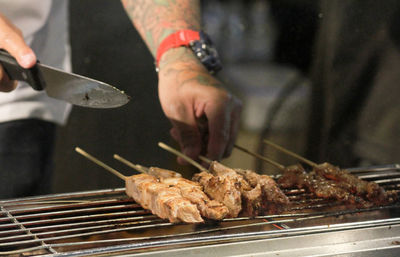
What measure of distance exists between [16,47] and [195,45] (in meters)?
1.35

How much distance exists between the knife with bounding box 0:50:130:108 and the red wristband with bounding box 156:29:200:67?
928 millimetres

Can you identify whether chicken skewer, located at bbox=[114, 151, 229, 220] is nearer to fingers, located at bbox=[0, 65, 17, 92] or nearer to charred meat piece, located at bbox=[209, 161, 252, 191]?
charred meat piece, located at bbox=[209, 161, 252, 191]

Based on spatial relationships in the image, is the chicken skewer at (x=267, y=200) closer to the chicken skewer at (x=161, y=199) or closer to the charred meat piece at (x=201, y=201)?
the charred meat piece at (x=201, y=201)

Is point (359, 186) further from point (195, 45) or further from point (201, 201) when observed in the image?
point (195, 45)

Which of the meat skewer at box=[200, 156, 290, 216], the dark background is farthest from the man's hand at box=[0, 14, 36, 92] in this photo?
the dark background

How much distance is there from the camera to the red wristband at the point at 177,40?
3.46 metres

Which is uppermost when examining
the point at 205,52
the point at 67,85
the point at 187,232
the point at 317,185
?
the point at 205,52

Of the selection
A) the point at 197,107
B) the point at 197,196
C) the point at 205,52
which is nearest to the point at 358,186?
the point at 197,196

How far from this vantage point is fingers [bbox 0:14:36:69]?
2.38m

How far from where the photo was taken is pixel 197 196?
2504 millimetres

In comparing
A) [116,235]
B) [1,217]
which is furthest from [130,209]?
[1,217]

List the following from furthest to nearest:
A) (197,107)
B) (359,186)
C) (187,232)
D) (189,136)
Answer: (189,136)
(197,107)
(359,186)
(187,232)

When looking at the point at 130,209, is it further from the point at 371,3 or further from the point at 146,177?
the point at 371,3

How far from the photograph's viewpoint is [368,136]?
16.1 feet
